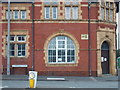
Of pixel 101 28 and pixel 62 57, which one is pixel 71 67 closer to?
pixel 62 57

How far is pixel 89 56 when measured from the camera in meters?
23.2

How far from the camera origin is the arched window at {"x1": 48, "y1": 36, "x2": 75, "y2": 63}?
76.5ft

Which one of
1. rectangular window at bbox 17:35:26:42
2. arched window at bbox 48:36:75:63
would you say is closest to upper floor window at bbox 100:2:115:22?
arched window at bbox 48:36:75:63

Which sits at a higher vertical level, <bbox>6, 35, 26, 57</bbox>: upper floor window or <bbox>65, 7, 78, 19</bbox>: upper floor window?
<bbox>65, 7, 78, 19</bbox>: upper floor window

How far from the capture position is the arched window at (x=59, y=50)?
2333 cm

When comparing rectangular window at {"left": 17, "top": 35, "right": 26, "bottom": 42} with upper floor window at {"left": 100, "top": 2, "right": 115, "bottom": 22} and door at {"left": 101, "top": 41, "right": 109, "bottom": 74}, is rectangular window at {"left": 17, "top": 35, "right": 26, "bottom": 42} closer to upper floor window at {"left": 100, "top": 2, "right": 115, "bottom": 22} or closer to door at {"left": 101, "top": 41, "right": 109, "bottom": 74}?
door at {"left": 101, "top": 41, "right": 109, "bottom": 74}

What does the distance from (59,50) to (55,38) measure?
1157 millimetres

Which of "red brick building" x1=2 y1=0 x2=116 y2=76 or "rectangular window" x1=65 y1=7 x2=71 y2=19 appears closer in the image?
"red brick building" x1=2 y1=0 x2=116 y2=76

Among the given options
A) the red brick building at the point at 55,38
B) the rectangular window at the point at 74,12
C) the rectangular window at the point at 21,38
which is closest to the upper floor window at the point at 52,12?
the red brick building at the point at 55,38

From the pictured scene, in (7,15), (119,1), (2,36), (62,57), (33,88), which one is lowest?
(33,88)

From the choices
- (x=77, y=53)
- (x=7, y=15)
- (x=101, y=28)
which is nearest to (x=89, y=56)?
(x=77, y=53)

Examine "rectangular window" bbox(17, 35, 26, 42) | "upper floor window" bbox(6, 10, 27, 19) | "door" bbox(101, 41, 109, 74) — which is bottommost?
"door" bbox(101, 41, 109, 74)

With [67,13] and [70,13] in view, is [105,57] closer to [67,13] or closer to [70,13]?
[70,13]

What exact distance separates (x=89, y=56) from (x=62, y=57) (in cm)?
246
